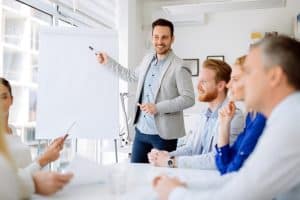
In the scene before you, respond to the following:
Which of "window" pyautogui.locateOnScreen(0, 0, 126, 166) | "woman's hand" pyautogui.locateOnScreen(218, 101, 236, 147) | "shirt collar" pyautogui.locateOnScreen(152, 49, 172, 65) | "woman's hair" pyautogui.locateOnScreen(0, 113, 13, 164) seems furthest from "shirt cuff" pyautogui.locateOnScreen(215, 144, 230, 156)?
"window" pyautogui.locateOnScreen(0, 0, 126, 166)

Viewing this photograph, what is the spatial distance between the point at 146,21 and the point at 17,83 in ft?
8.57

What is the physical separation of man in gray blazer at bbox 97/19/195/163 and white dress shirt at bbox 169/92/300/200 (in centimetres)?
133

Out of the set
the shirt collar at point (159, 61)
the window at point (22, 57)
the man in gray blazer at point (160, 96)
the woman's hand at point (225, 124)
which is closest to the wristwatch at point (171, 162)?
the woman's hand at point (225, 124)

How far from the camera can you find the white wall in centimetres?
452

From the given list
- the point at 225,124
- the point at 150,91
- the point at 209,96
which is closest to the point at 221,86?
the point at 209,96

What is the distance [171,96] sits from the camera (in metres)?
2.21

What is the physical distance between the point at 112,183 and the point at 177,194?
321mm

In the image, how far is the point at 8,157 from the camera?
2.71ft

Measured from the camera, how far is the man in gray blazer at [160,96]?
2.13m

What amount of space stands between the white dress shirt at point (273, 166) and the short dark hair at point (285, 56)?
0.29ft

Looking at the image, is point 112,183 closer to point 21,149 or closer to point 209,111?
point 21,149

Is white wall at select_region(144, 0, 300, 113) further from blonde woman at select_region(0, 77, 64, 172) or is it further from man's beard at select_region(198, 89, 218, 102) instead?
blonde woman at select_region(0, 77, 64, 172)

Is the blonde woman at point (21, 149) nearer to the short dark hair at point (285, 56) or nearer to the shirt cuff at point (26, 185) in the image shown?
the shirt cuff at point (26, 185)

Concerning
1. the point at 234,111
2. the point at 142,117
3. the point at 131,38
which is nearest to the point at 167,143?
the point at 142,117
